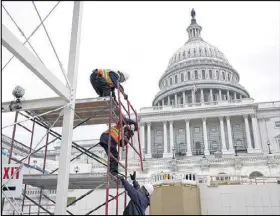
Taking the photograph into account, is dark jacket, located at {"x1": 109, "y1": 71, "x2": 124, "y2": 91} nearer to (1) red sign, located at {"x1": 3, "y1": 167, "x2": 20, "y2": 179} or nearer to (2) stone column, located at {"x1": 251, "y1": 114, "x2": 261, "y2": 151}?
(1) red sign, located at {"x1": 3, "y1": 167, "x2": 20, "y2": 179}

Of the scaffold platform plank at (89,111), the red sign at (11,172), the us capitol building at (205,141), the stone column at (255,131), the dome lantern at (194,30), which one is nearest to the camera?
the red sign at (11,172)

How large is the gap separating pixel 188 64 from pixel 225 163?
44598 millimetres

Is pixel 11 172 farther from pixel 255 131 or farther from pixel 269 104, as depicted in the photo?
pixel 269 104

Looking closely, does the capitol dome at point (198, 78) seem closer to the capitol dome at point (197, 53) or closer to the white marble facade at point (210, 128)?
the capitol dome at point (197, 53)

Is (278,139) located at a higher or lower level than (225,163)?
higher

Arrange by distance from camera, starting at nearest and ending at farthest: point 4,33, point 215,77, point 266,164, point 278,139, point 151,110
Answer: point 4,33
point 266,164
point 278,139
point 151,110
point 215,77

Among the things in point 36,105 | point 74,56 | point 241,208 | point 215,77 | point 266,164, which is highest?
point 215,77

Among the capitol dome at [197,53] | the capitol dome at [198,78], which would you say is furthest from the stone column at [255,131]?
the capitol dome at [197,53]

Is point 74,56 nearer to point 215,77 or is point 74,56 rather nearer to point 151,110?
point 151,110

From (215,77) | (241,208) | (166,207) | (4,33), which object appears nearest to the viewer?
(4,33)

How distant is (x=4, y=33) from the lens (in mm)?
5020

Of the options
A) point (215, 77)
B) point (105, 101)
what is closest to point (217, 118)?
point (215, 77)

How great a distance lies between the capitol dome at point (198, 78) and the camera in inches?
2803

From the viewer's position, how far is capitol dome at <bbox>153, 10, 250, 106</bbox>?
71188 millimetres
